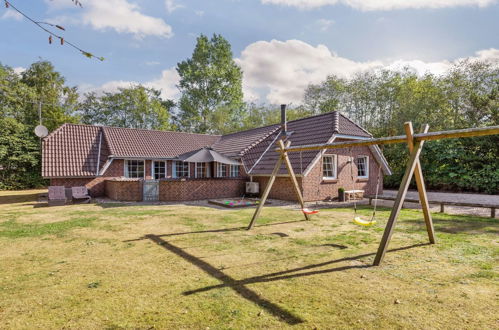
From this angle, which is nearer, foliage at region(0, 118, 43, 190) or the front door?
the front door

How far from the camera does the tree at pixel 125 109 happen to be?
3809 centimetres

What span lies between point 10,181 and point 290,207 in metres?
23.7

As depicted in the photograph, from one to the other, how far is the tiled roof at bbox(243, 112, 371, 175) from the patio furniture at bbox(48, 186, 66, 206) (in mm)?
9379

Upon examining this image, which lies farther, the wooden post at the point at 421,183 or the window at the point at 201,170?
the window at the point at 201,170

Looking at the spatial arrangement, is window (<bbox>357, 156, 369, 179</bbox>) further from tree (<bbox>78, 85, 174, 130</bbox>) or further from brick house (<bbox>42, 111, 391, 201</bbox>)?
tree (<bbox>78, 85, 174, 130</bbox>)

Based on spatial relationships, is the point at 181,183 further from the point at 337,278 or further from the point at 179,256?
the point at 337,278

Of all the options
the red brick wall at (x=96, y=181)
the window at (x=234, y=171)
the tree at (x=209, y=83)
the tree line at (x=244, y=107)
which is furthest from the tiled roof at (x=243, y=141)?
the tree at (x=209, y=83)

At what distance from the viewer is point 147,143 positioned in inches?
765

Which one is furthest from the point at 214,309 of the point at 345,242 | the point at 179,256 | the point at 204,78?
the point at 204,78

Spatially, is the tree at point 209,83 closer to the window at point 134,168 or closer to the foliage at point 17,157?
the foliage at point 17,157

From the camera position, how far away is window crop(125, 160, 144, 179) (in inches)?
698

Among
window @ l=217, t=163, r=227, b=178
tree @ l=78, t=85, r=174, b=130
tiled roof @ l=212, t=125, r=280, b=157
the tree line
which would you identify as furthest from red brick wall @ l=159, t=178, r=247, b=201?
tree @ l=78, t=85, r=174, b=130

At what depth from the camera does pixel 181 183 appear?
48.5ft

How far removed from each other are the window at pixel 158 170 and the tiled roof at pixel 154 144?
2.00 ft
